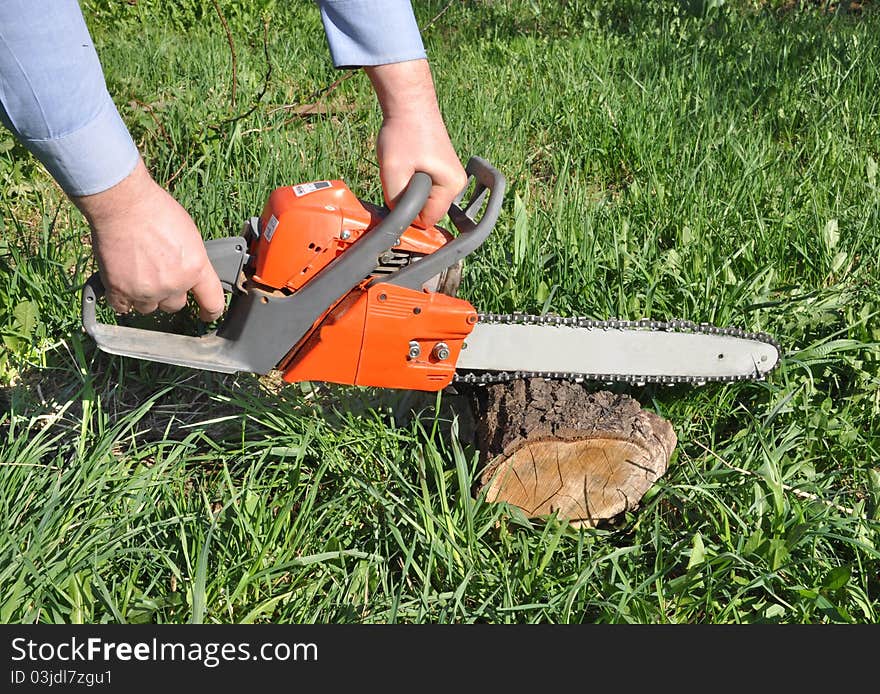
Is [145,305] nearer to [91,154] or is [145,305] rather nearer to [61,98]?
[91,154]

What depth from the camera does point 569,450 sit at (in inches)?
102

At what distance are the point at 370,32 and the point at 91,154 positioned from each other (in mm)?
769

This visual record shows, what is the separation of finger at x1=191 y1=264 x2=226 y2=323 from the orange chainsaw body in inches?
9.4

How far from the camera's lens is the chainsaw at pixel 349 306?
7.75 ft

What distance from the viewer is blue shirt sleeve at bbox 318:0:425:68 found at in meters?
2.15

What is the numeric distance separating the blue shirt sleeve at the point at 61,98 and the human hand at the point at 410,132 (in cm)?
69

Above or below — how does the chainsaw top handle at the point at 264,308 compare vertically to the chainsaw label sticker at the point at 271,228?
below

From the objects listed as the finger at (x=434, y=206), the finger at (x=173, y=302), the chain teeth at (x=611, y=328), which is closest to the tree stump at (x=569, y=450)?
the chain teeth at (x=611, y=328)

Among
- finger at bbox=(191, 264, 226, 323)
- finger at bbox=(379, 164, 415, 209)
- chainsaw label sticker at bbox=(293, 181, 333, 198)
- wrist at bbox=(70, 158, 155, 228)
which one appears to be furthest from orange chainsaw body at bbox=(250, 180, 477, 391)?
wrist at bbox=(70, 158, 155, 228)

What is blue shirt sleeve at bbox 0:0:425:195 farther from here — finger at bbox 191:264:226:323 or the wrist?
finger at bbox 191:264:226:323

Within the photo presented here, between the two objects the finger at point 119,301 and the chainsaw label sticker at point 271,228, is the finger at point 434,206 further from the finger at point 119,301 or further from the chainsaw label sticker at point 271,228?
the finger at point 119,301

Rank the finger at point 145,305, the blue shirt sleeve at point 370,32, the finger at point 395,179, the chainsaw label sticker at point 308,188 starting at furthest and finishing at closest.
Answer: the chainsaw label sticker at point 308,188 → the finger at point 395,179 → the blue shirt sleeve at point 370,32 → the finger at point 145,305

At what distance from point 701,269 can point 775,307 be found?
30cm

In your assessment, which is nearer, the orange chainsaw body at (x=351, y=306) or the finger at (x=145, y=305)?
the finger at (x=145, y=305)
